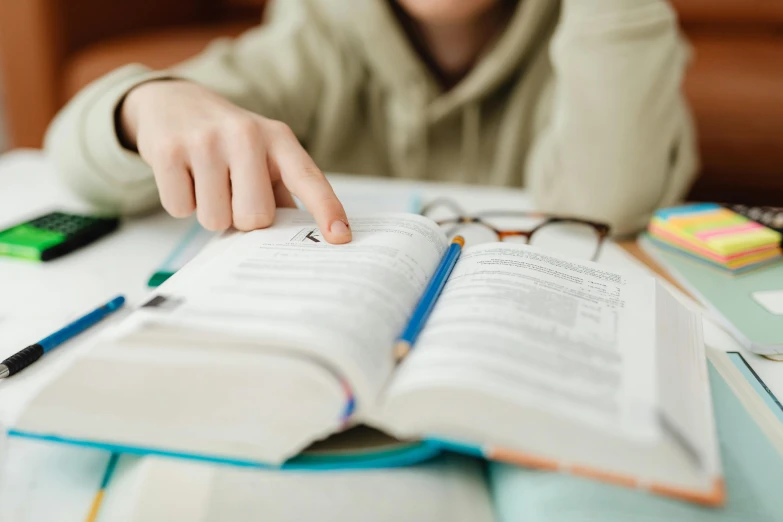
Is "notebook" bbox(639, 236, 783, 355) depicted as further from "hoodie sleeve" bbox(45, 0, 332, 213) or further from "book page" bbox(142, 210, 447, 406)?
"hoodie sleeve" bbox(45, 0, 332, 213)

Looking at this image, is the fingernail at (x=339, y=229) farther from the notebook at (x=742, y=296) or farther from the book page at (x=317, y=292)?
the notebook at (x=742, y=296)

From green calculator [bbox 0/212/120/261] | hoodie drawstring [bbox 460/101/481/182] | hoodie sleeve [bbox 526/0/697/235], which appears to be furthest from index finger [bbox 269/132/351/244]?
hoodie drawstring [bbox 460/101/481/182]

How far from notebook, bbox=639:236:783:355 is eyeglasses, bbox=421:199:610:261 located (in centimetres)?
7

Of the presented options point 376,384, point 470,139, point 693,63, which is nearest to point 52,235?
point 376,384

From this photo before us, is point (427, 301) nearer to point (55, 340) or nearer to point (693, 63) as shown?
point (55, 340)

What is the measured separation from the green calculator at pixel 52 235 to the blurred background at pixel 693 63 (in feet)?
2.52

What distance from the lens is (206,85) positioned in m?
0.74

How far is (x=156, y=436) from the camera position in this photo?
297 millimetres

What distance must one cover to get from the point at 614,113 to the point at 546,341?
457mm

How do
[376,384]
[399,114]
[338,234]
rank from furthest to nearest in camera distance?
[399,114]
[338,234]
[376,384]

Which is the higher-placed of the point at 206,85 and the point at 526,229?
the point at 206,85

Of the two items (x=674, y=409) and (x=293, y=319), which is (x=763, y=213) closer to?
(x=674, y=409)

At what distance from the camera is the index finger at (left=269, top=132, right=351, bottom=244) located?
410mm

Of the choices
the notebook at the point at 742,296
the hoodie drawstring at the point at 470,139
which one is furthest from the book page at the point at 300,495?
the hoodie drawstring at the point at 470,139
